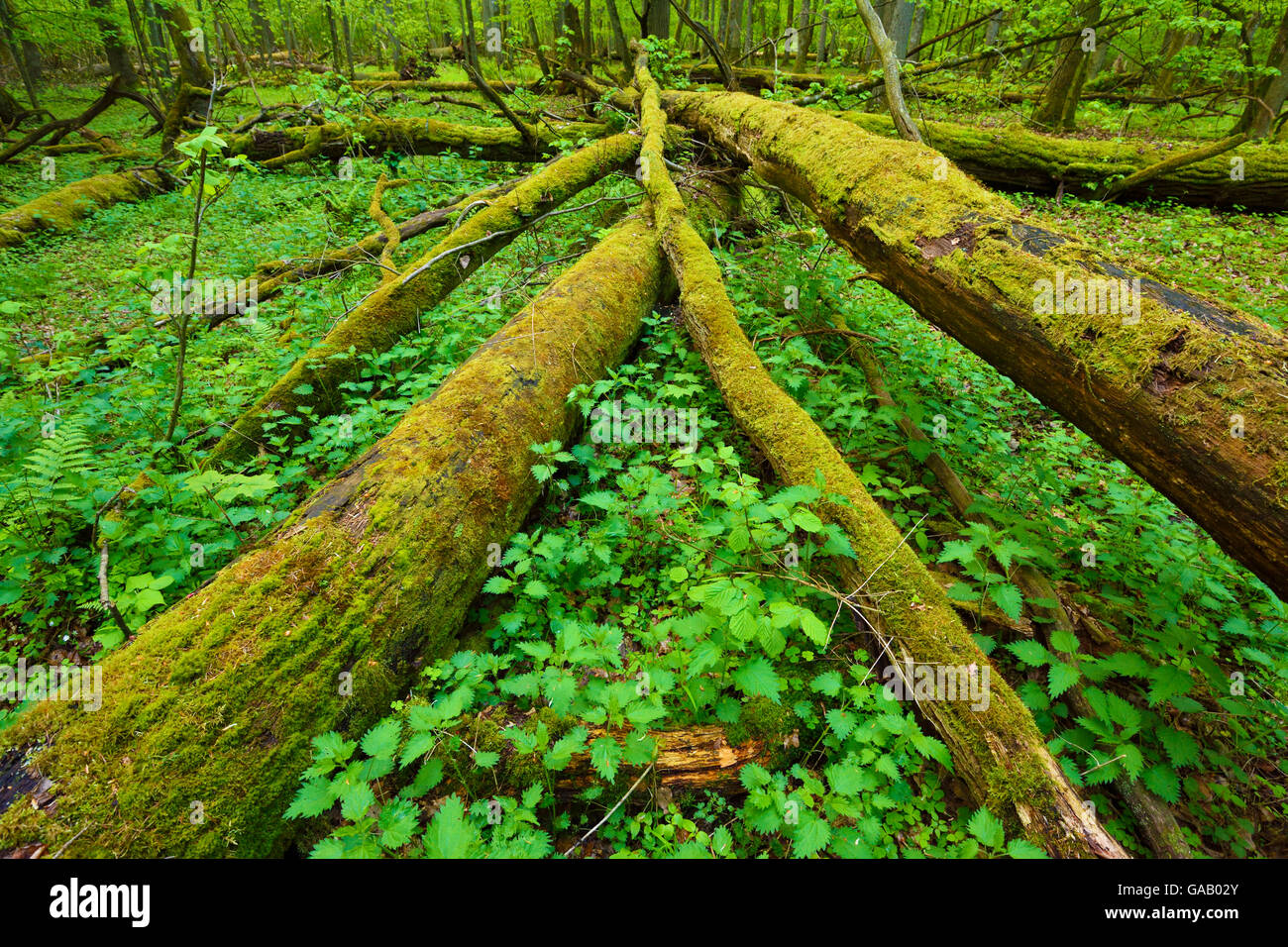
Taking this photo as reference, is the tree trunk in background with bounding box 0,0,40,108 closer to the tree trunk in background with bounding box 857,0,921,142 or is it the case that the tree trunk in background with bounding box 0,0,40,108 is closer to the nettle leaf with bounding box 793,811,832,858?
the tree trunk in background with bounding box 857,0,921,142

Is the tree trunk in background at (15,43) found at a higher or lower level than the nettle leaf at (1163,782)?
higher

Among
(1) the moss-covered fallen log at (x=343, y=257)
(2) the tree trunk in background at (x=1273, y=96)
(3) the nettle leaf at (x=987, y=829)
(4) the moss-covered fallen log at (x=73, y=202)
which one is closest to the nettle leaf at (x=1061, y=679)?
(3) the nettle leaf at (x=987, y=829)

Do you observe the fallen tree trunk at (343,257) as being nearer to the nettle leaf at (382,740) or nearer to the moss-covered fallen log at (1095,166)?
the nettle leaf at (382,740)

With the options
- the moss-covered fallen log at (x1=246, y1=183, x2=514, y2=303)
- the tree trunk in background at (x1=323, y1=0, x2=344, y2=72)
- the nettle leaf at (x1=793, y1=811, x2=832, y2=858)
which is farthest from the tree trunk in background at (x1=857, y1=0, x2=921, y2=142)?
the tree trunk in background at (x1=323, y1=0, x2=344, y2=72)

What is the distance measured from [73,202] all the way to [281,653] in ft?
38.1

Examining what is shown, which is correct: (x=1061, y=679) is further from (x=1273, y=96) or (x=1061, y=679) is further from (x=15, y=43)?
(x=15, y=43)

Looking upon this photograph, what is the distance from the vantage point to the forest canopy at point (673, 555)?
1.88 meters

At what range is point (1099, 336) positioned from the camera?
2.31 meters

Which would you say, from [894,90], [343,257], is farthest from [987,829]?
[343,257]

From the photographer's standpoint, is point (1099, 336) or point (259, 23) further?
point (259, 23)

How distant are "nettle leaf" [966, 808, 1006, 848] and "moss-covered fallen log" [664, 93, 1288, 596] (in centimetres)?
130

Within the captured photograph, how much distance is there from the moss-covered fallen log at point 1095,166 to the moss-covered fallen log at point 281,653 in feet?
29.0
